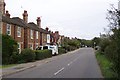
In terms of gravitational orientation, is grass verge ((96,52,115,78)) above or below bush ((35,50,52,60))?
below

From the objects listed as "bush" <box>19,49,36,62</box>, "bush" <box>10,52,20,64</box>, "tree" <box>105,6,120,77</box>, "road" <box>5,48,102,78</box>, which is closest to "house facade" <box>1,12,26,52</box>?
"bush" <box>19,49,36,62</box>

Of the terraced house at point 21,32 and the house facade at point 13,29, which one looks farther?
the terraced house at point 21,32

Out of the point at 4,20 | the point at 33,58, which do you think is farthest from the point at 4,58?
the point at 4,20

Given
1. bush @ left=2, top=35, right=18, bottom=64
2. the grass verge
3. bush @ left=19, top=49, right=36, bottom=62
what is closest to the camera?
the grass verge

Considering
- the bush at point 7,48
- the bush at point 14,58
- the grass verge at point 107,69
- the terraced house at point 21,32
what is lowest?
the grass verge at point 107,69

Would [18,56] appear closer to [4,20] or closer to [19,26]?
[4,20]

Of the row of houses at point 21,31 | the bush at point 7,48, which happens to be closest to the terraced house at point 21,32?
the row of houses at point 21,31

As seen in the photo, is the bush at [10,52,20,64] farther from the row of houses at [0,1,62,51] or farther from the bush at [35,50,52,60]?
the bush at [35,50,52,60]

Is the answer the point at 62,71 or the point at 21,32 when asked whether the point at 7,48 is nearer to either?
the point at 62,71

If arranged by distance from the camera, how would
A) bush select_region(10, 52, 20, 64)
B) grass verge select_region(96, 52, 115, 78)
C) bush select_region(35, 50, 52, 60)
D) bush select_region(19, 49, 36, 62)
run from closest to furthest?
grass verge select_region(96, 52, 115, 78), bush select_region(10, 52, 20, 64), bush select_region(19, 49, 36, 62), bush select_region(35, 50, 52, 60)

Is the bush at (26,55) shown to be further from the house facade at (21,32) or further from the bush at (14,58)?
the house facade at (21,32)

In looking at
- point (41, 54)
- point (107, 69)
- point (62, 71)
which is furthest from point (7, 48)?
point (107, 69)

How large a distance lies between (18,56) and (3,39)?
4257 millimetres

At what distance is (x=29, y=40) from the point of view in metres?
59.2
